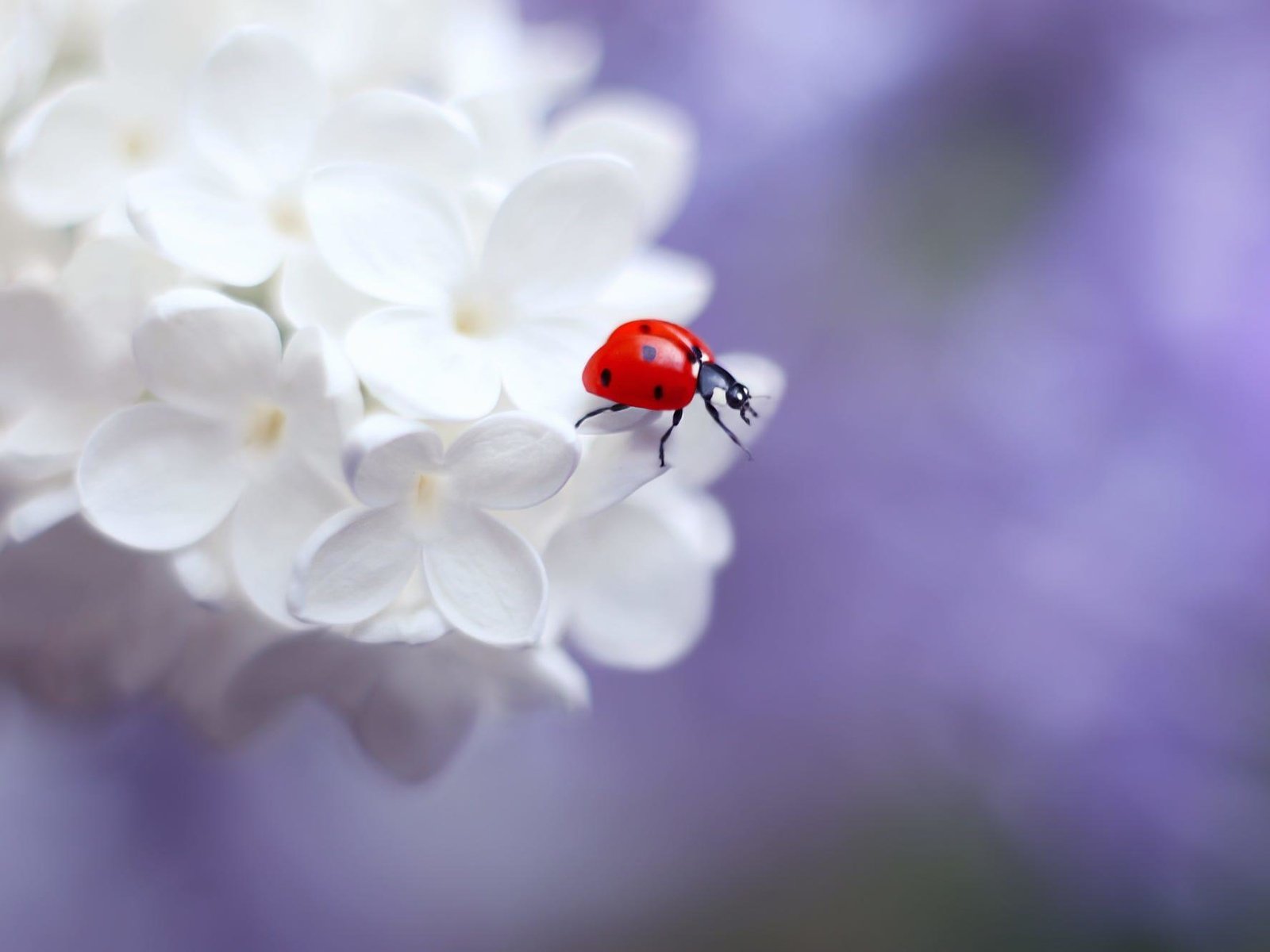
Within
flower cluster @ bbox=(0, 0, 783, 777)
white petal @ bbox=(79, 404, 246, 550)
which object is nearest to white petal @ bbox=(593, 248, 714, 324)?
flower cluster @ bbox=(0, 0, 783, 777)

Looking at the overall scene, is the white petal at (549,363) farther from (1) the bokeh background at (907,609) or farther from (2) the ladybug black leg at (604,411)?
(1) the bokeh background at (907,609)

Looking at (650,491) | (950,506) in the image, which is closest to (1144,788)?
(950,506)

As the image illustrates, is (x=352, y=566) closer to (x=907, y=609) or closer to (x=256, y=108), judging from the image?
(x=256, y=108)

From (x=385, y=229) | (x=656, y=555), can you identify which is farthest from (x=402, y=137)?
(x=656, y=555)

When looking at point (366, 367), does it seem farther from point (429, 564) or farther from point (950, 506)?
point (950, 506)

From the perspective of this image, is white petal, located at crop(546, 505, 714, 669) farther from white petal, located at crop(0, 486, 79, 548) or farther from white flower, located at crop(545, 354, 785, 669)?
white petal, located at crop(0, 486, 79, 548)

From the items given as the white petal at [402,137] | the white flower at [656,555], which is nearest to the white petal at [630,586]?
the white flower at [656,555]
